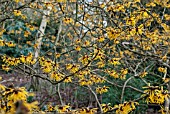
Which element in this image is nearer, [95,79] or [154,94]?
[154,94]

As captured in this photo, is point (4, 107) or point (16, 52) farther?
point (16, 52)

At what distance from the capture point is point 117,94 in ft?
20.8

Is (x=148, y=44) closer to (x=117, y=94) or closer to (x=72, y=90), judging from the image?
(x=117, y=94)

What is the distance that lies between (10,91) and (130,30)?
173 cm

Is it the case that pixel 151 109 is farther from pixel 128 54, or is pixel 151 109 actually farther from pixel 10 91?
pixel 10 91

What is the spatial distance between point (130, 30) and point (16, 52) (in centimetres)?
987

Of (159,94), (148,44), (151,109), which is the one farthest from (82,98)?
(159,94)

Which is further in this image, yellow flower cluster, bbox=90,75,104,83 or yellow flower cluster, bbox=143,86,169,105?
yellow flower cluster, bbox=90,75,104,83

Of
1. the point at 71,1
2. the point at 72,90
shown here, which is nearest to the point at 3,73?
the point at 72,90

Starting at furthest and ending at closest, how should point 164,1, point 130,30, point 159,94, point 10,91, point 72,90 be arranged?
point 72,90, point 164,1, point 130,30, point 159,94, point 10,91

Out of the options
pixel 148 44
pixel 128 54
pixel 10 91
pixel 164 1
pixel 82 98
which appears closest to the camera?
pixel 10 91

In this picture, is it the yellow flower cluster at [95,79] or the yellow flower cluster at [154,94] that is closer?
the yellow flower cluster at [154,94]

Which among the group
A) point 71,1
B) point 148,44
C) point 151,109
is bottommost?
point 151,109

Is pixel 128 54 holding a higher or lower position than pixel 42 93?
higher
